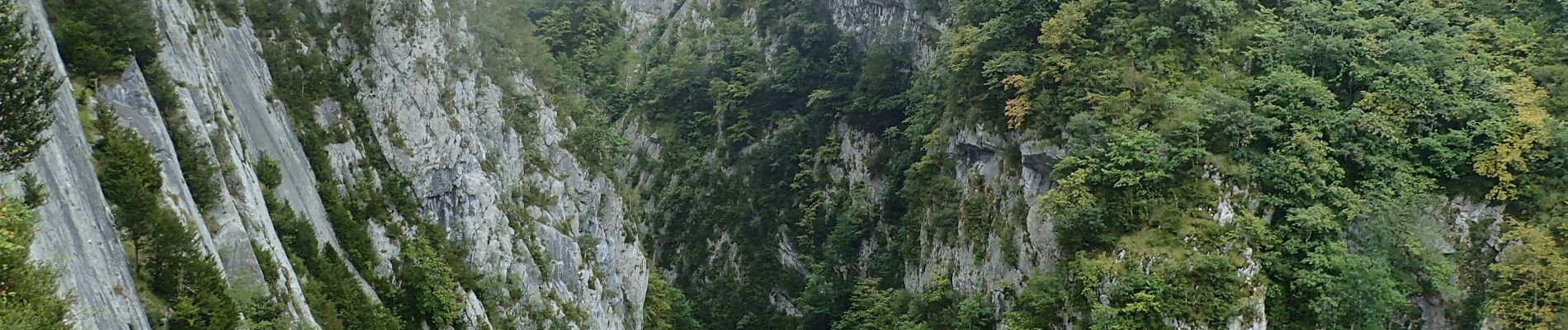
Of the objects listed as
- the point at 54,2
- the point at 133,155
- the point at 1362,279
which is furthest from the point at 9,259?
the point at 1362,279

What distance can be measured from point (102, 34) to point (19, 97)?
434 centimetres

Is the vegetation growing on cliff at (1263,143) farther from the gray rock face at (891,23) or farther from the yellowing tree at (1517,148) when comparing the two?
the gray rock face at (891,23)

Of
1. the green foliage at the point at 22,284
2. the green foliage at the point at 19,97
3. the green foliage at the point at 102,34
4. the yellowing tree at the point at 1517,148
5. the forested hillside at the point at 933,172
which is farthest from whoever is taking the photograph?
the yellowing tree at the point at 1517,148

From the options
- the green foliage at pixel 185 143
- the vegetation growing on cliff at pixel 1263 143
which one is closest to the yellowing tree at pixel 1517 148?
the vegetation growing on cliff at pixel 1263 143

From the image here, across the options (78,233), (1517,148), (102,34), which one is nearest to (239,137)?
(102,34)

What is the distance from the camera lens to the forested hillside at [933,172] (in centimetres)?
1250

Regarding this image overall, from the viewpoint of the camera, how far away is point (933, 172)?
121 ft

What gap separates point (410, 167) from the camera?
80.8 ft

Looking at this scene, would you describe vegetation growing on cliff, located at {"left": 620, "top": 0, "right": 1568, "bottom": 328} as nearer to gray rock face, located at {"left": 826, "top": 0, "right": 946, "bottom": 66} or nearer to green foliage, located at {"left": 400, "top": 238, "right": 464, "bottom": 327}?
gray rock face, located at {"left": 826, "top": 0, "right": 946, "bottom": 66}

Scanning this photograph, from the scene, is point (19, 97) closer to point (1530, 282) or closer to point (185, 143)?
point (185, 143)

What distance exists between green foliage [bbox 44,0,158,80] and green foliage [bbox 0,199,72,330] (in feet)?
17.4

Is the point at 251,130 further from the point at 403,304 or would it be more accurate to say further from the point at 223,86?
the point at 403,304

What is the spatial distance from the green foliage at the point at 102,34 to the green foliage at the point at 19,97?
288cm

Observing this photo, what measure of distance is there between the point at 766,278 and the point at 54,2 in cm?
3331
